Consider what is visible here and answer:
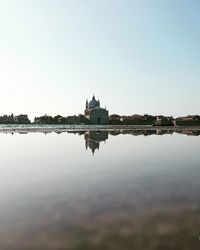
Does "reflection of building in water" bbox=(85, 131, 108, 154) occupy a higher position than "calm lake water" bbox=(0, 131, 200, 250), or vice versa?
"reflection of building in water" bbox=(85, 131, 108, 154)

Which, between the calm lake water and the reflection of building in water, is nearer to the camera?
the calm lake water

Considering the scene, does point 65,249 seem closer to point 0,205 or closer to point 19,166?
point 0,205

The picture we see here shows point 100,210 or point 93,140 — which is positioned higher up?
point 93,140

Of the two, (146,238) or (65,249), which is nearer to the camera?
(65,249)

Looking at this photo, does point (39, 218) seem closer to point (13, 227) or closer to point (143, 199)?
point (13, 227)

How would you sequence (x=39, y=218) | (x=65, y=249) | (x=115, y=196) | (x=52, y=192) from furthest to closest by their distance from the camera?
(x=52, y=192) → (x=115, y=196) → (x=39, y=218) → (x=65, y=249)

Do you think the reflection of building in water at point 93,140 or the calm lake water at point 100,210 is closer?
the calm lake water at point 100,210

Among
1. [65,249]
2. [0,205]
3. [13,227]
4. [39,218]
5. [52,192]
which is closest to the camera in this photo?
[65,249]

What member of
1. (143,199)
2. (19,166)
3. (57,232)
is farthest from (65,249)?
(19,166)

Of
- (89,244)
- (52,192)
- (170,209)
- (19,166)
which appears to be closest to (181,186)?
(170,209)

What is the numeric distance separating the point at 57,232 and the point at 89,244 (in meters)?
1.29

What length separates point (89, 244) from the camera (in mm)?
8336

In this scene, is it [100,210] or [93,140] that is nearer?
[100,210]

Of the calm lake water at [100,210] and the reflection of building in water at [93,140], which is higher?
the reflection of building in water at [93,140]
